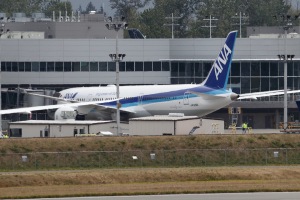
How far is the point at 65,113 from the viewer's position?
120 meters

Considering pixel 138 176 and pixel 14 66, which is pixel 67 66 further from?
pixel 138 176

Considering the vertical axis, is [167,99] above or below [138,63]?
below

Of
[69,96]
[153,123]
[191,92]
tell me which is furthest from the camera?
[69,96]

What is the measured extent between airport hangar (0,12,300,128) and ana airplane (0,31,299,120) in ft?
49.3

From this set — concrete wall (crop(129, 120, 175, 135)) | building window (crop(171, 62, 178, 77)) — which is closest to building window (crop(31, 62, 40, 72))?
building window (crop(171, 62, 178, 77))

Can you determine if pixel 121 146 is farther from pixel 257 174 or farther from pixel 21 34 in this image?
pixel 21 34

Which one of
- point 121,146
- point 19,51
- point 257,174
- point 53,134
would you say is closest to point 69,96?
point 19,51

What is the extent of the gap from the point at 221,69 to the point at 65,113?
16808 millimetres

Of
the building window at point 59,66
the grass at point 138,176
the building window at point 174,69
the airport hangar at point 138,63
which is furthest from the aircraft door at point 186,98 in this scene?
the building window at point 59,66

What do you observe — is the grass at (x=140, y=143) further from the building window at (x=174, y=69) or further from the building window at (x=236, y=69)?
the building window at (x=174, y=69)

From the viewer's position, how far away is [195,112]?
11481 centimetres

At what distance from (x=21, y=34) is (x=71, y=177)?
81803mm

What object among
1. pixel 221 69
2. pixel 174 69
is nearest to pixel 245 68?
pixel 174 69

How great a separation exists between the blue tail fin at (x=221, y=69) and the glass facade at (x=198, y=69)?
23.0 metres
